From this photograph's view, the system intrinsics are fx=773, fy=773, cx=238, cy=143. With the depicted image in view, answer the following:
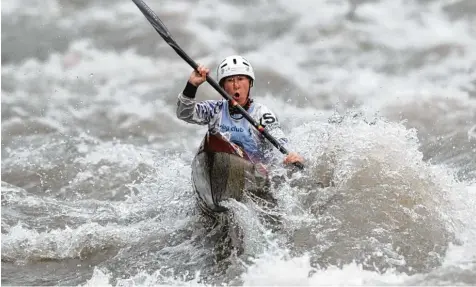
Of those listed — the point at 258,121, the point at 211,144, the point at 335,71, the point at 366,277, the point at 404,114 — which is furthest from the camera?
the point at 335,71

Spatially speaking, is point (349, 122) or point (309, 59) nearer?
point (349, 122)

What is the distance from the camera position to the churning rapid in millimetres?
5730

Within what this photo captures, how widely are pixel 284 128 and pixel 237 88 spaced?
4267 millimetres

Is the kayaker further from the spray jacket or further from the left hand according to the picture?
the left hand

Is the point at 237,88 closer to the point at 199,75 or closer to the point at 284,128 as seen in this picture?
the point at 199,75

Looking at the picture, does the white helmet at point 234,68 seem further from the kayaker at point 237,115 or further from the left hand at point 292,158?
the left hand at point 292,158

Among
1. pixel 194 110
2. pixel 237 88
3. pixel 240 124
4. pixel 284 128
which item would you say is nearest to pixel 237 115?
pixel 240 124

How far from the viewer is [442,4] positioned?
14016 millimetres

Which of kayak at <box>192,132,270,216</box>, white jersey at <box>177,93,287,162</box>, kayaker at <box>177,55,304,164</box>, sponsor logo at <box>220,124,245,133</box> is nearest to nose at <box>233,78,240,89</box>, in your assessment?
kayaker at <box>177,55,304,164</box>

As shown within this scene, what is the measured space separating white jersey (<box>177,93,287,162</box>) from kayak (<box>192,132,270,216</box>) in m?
0.40

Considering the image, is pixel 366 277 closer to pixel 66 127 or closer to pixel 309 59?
pixel 66 127

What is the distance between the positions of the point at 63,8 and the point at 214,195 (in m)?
9.09

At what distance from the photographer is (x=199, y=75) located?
6141mm

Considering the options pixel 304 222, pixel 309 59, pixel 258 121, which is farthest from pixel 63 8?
pixel 304 222
